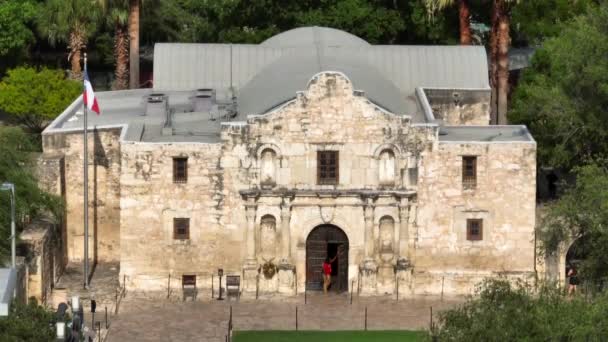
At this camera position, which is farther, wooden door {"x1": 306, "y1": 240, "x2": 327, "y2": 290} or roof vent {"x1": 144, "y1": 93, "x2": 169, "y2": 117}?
roof vent {"x1": 144, "y1": 93, "x2": 169, "y2": 117}

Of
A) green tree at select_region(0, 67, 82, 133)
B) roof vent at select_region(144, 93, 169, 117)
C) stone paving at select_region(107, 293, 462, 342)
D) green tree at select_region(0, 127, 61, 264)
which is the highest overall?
green tree at select_region(0, 67, 82, 133)

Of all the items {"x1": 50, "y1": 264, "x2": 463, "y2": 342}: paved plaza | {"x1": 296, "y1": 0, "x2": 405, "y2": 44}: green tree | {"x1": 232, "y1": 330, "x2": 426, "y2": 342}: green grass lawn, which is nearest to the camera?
{"x1": 232, "y1": 330, "x2": 426, "y2": 342}: green grass lawn

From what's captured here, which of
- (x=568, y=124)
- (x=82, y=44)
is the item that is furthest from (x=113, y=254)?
(x=82, y=44)

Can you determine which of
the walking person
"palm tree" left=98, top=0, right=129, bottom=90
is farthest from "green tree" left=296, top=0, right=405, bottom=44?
the walking person

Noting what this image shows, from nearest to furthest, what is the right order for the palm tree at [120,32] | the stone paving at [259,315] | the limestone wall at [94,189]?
the stone paving at [259,315]
the limestone wall at [94,189]
the palm tree at [120,32]

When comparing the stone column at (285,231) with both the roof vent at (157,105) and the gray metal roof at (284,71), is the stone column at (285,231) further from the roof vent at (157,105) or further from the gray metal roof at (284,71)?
the roof vent at (157,105)

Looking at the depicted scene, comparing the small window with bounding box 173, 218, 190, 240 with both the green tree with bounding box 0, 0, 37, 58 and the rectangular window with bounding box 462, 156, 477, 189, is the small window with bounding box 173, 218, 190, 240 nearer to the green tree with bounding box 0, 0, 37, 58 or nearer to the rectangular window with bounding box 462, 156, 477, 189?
the rectangular window with bounding box 462, 156, 477, 189

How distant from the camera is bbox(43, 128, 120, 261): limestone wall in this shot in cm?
7406

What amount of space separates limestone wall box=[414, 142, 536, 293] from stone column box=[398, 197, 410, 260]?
1.35ft

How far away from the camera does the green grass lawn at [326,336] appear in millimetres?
64812

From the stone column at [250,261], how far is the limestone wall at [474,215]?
5980 mm

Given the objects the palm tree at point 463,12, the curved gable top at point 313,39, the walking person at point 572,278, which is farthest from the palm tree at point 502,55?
the walking person at point 572,278

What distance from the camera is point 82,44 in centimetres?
9969

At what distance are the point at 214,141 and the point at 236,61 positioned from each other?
11.9 metres
